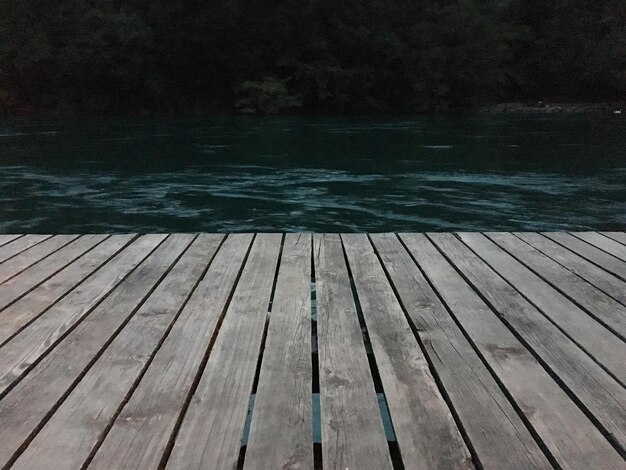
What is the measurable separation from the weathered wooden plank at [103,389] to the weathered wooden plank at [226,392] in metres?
0.17

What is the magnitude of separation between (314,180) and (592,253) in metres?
5.80

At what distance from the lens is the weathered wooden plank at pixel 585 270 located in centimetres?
243

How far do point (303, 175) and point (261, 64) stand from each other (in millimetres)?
15323

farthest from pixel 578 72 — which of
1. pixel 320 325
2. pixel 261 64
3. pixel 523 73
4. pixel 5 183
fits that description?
pixel 320 325

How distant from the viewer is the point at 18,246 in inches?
131

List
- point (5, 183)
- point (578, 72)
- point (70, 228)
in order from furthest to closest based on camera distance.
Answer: point (578, 72) → point (5, 183) → point (70, 228)

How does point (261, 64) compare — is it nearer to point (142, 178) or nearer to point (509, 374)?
point (142, 178)

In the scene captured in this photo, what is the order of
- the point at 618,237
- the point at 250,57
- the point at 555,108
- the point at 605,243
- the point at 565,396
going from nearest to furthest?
1. the point at 565,396
2. the point at 605,243
3. the point at 618,237
4. the point at 555,108
5. the point at 250,57

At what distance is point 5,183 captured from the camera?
8.40 m

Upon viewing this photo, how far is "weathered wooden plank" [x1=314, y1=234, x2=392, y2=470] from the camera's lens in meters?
1.42

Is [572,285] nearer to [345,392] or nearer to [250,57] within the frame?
[345,392]

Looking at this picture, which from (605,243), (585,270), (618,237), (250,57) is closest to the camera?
(585,270)

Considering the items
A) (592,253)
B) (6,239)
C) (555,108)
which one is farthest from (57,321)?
(555,108)

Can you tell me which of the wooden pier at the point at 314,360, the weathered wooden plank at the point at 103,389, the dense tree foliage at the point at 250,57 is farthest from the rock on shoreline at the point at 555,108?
the weathered wooden plank at the point at 103,389
